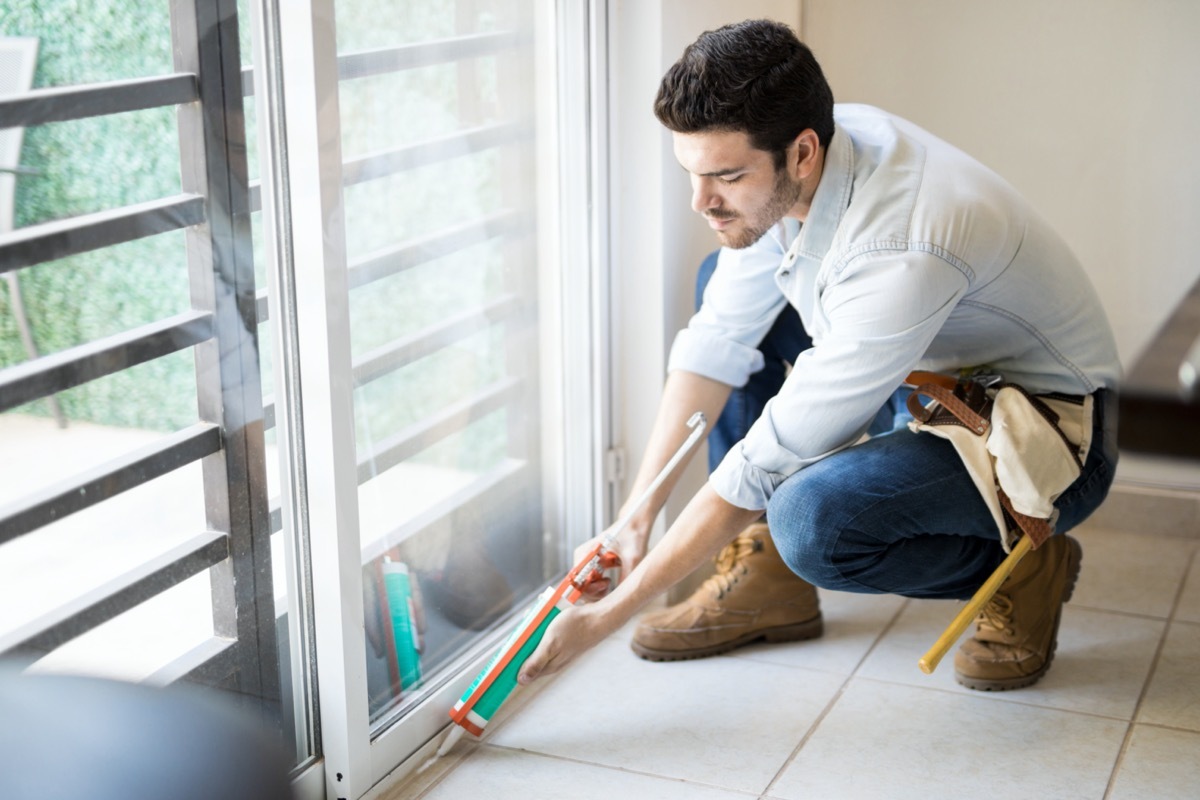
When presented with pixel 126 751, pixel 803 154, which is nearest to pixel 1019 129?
pixel 803 154

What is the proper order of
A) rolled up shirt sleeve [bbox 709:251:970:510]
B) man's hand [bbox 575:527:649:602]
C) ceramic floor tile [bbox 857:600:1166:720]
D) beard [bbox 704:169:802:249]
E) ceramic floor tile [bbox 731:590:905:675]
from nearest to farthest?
rolled up shirt sleeve [bbox 709:251:970:510]
beard [bbox 704:169:802:249]
man's hand [bbox 575:527:649:602]
ceramic floor tile [bbox 857:600:1166:720]
ceramic floor tile [bbox 731:590:905:675]

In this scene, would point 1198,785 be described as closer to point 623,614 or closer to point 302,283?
point 623,614

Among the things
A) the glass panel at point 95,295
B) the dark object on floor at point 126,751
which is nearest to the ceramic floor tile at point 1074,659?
the glass panel at point 95,295

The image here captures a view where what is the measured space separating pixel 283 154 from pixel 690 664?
1.00 m

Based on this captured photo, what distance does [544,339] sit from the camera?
6.89 feet

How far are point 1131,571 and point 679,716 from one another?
0.94 meters

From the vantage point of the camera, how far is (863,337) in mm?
1562

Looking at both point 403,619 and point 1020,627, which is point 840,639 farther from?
point 403,619

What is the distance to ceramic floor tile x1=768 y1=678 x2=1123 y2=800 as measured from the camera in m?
1.68

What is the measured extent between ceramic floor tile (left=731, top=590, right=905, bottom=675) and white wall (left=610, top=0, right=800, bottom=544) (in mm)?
288

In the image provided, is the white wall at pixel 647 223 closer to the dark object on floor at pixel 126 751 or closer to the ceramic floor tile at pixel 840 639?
the ceramic floor tile at pixel 840 639

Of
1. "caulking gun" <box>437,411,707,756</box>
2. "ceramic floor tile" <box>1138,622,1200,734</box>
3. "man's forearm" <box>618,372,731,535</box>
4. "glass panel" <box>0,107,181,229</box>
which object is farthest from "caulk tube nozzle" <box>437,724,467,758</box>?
"ceramic floor tile" <box>1138,622,1200,734</box>

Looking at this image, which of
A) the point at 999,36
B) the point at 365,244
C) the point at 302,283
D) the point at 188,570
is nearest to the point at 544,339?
the point at 365,244

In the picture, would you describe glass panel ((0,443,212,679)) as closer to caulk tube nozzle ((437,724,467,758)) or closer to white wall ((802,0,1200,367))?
caulk tube nozzle ((437,724,467,758))
